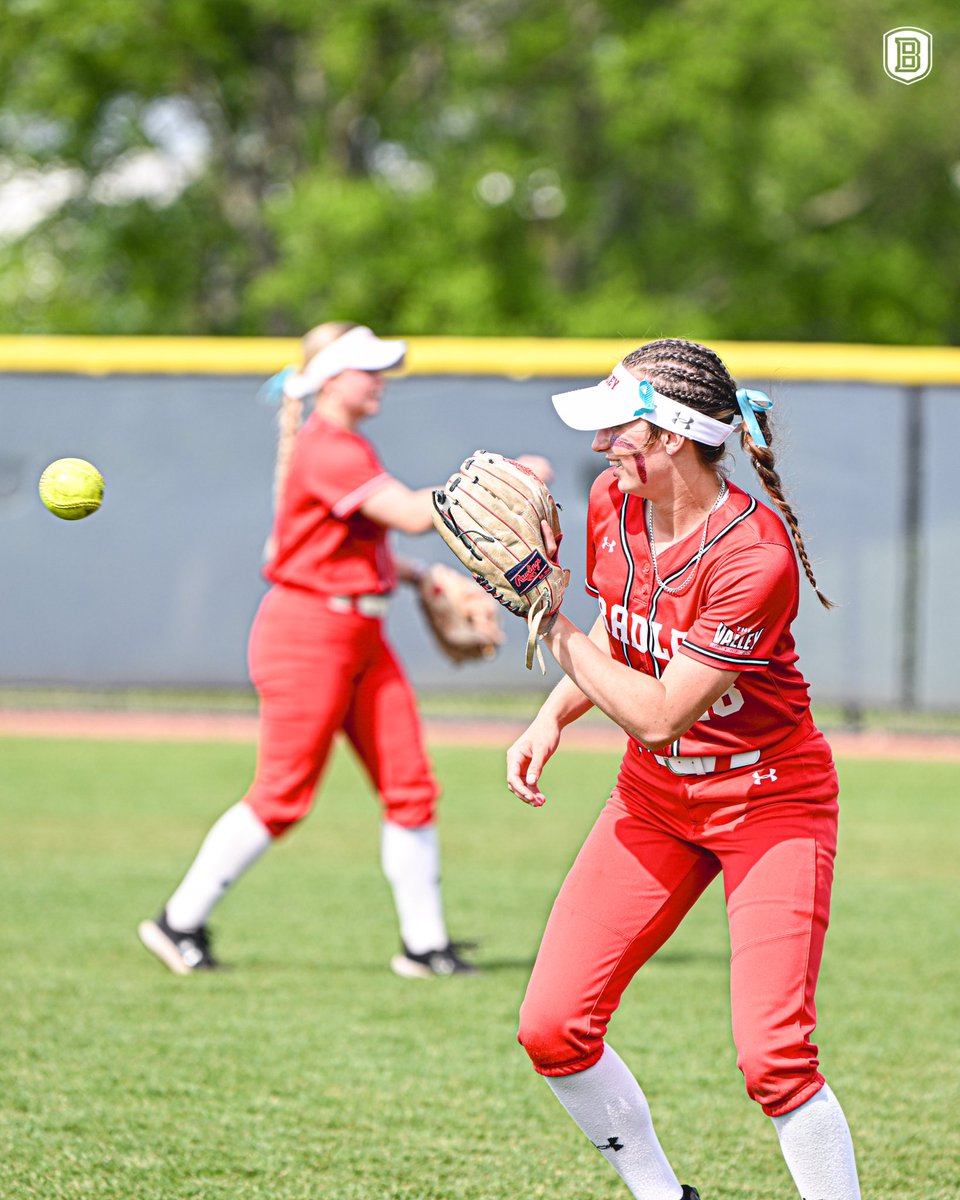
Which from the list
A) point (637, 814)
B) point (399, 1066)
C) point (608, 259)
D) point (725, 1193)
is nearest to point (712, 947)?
point (399, 1066)

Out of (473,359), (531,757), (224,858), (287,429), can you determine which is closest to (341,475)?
(287,429)

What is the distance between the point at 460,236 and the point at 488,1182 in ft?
62.8

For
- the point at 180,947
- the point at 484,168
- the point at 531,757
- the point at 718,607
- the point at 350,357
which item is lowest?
the point at 180,947

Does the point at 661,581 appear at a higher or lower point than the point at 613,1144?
higher

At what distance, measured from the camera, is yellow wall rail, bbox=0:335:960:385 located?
12.9 m

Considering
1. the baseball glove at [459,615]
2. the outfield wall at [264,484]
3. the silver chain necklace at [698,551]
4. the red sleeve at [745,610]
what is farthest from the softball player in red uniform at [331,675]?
the outfield wall at [264,484]

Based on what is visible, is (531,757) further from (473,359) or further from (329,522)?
(473,359)

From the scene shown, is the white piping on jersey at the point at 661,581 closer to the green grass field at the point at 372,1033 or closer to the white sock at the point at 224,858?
the green grass field at the point at 372,1033

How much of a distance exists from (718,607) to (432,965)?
3336mm

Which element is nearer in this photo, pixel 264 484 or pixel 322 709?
pixel 322 709

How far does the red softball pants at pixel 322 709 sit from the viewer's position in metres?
6.12

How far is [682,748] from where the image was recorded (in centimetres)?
349

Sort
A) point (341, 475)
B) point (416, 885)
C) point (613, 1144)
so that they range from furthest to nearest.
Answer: point (416, 885) → point (341, 475) → point (613, 1144)

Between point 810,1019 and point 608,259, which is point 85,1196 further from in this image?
point 608,259
